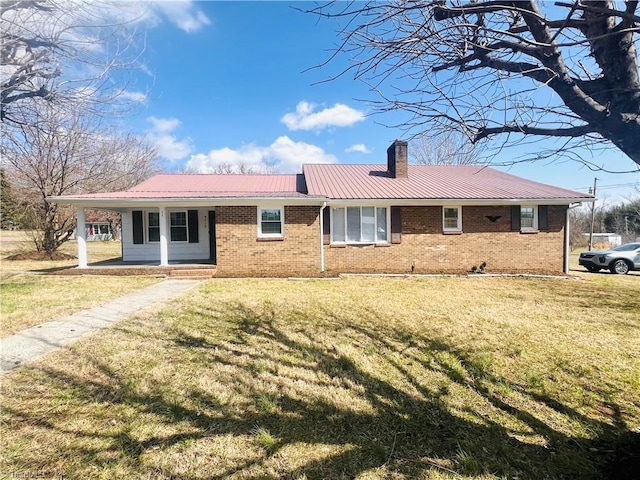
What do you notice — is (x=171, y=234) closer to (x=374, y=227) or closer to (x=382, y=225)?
(x=374, y=227)

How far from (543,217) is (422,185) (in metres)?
5.00

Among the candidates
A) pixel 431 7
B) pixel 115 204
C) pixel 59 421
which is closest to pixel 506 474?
pixel 431 7

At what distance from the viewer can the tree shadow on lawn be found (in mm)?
2330

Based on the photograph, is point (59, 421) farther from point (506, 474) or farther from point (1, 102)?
point (1, 102)

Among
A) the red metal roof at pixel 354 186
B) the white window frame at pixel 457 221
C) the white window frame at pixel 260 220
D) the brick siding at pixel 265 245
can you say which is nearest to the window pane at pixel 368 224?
the red metal roof at pixel 354 186

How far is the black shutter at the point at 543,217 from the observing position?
12.4 meters

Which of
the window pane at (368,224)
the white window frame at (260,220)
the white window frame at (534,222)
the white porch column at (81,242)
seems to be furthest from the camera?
the white window frame at (534,222)

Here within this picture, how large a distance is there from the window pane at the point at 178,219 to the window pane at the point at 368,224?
7.78 meters

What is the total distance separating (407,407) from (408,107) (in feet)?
9.69

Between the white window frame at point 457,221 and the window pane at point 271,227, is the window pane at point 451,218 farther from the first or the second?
the window pane at point 271,227

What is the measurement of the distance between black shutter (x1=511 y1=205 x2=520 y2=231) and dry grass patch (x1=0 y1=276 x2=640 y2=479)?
23.0 feet

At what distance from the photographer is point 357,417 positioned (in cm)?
291

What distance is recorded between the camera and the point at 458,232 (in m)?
12.3

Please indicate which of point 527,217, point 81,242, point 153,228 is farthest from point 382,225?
point 81,242
